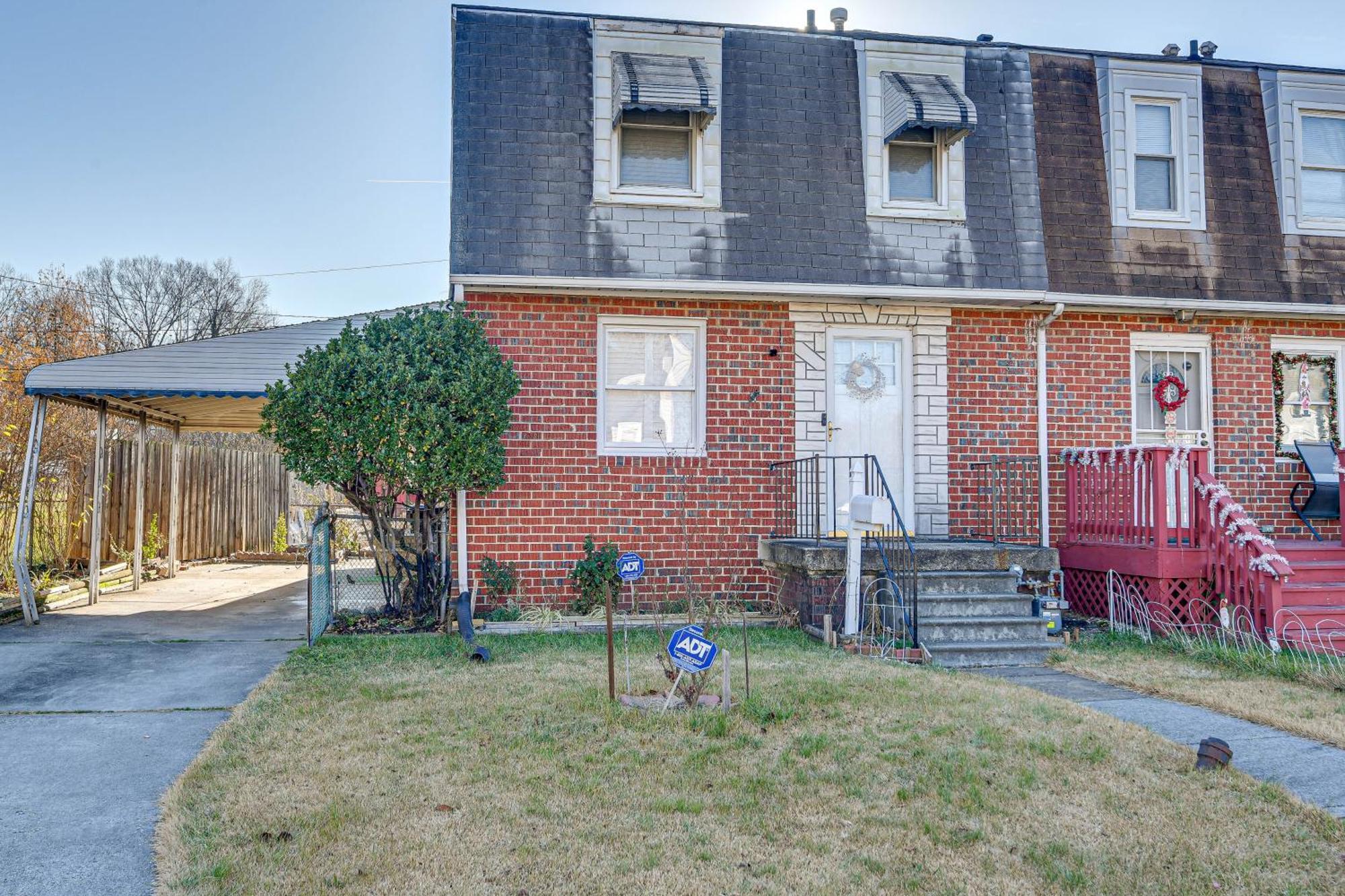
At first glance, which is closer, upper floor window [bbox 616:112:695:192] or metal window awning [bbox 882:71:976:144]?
metal window awning [bbox 882:71:976:144]

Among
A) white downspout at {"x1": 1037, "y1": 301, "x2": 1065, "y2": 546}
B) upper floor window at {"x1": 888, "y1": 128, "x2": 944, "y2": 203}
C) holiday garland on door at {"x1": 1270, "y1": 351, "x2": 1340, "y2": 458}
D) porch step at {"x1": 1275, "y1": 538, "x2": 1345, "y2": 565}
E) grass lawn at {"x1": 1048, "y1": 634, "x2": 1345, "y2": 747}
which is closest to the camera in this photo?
grass lawn at {"x1": 1048, "y1": 634, "x2": 1345, "y2": 747}

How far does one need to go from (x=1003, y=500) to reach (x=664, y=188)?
188 inches

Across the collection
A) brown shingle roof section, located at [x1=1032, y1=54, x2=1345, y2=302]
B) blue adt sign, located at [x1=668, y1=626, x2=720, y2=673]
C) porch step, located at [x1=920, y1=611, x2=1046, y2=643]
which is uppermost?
brown shingle roof section, located at [x1=1032, y1=54, x2=1345, y2=302]

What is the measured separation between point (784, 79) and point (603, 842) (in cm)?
855

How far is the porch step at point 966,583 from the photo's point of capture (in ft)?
28.2

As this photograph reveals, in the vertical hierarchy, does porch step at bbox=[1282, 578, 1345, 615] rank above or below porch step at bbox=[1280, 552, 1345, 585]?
below

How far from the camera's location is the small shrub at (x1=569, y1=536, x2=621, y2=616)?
9320 mm

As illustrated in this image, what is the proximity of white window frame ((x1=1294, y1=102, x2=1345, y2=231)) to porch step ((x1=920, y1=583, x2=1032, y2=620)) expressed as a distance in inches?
236

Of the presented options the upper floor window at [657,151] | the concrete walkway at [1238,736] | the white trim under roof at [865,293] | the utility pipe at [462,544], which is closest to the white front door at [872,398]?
the white trim under roof at [865,293]

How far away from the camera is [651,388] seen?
9.82 meters

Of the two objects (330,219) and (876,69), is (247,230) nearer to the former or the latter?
(330,219)

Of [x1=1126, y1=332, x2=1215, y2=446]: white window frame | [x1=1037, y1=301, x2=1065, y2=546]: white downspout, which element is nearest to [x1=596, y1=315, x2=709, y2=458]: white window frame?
[x1=1037, y1=301, x2=1065, y2=546]: white downspout

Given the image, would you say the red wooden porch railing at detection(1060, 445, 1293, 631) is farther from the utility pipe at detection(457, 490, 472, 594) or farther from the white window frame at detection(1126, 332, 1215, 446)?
the utility pipe at detection(457, 490, 472, 594)

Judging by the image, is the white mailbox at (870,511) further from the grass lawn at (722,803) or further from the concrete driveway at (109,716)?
the concrete driveway at (109,716)
